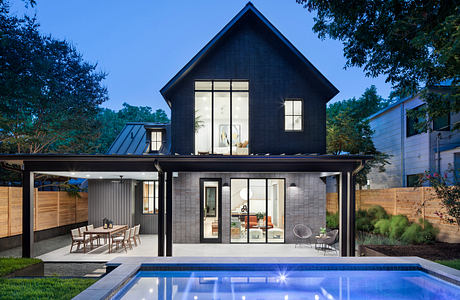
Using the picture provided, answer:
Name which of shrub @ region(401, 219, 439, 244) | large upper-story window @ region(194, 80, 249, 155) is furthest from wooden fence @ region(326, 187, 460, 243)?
large upper-story window @ region(194, 80, 249, 155)

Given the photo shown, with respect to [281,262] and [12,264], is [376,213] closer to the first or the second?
[281,262]

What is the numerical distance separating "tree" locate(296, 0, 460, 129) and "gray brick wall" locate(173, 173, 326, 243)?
4.50m

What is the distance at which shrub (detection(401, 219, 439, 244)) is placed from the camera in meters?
9.45

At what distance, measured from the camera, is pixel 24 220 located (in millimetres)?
8148

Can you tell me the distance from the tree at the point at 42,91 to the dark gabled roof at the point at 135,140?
228cm

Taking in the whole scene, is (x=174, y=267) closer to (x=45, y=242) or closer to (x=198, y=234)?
(x=198, y=234)

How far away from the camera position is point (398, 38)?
884cm

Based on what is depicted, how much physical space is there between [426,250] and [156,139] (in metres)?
10.9

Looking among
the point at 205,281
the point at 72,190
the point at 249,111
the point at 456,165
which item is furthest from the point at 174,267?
the point at 456,165

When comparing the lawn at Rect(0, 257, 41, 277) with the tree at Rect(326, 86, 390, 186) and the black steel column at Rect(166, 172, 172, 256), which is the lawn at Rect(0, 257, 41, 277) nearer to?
the black steel column at Rect(166, 172, 172, 256)

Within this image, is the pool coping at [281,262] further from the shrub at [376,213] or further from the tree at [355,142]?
the tree at [355,142]

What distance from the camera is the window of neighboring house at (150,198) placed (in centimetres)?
1488

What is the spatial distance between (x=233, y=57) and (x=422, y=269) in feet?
28.4

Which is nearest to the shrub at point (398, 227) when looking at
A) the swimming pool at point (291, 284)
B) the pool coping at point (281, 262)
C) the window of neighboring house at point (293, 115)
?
the pool coping at point (281, 262)
